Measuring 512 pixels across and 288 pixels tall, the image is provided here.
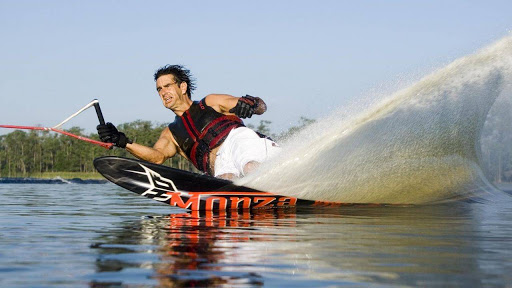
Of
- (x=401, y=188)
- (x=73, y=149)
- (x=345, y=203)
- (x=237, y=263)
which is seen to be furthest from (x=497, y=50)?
(x=73, y=149)

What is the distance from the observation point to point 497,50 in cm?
945

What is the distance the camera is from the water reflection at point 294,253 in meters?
3.44

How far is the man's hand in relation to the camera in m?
9.30

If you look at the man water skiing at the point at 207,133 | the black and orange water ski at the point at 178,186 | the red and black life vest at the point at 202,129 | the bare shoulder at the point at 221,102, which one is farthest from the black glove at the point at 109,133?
the bare shoulder at the point at 221,102

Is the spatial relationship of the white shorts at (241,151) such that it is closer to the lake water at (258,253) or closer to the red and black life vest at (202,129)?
the red and black life vest at (202,129)

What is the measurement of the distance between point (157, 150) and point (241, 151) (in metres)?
1.62

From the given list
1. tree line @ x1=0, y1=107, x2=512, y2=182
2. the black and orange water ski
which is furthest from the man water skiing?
tree line @ x1=0, y1=107, x2=512, y2=182

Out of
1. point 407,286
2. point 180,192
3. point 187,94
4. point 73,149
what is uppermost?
point 73,149

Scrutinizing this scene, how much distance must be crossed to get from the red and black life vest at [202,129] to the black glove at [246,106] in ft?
2.32

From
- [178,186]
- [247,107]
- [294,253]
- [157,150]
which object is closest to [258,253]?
[294,253]

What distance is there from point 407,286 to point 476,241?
7.27 ft

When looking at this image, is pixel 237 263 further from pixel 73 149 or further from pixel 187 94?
pixel 73 149

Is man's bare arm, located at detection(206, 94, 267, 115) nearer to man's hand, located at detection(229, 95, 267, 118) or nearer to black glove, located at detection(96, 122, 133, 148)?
man's hand, located at detection(229, 95, 267, 118)

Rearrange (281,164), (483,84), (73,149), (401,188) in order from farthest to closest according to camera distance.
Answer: (73,149) < (401,188) < (483,84) < (281,164)
